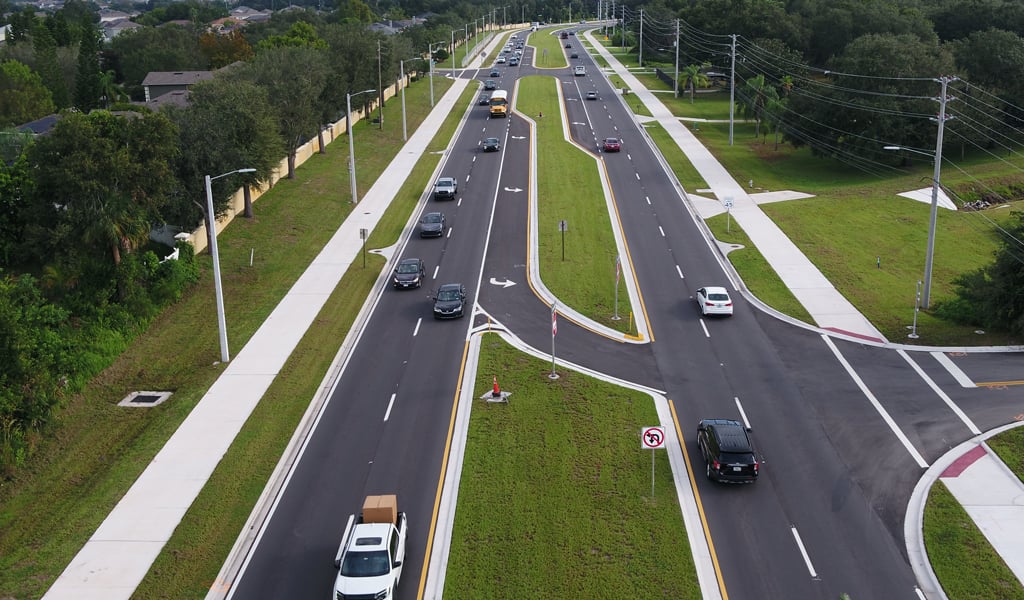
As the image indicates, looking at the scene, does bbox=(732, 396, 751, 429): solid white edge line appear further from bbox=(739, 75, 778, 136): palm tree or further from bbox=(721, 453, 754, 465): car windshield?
bbox=(739, 75, 778, 136): palm tree

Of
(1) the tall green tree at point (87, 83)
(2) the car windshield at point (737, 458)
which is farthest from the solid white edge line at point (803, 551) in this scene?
(1) the tall green tree at point (87, 83)

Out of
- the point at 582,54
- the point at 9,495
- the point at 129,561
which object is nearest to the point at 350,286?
the point at 9,495

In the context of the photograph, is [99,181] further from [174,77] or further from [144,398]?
[174,77]

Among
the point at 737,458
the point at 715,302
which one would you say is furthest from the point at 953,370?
the point at 737,458

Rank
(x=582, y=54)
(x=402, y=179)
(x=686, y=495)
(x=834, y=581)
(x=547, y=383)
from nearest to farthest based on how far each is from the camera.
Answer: (x=834, y=581), (x=686, y=495), (x=547, y=383), (x=402, y=179), (x=582, y=54)

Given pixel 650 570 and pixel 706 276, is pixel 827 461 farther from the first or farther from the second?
pixel 706 276
